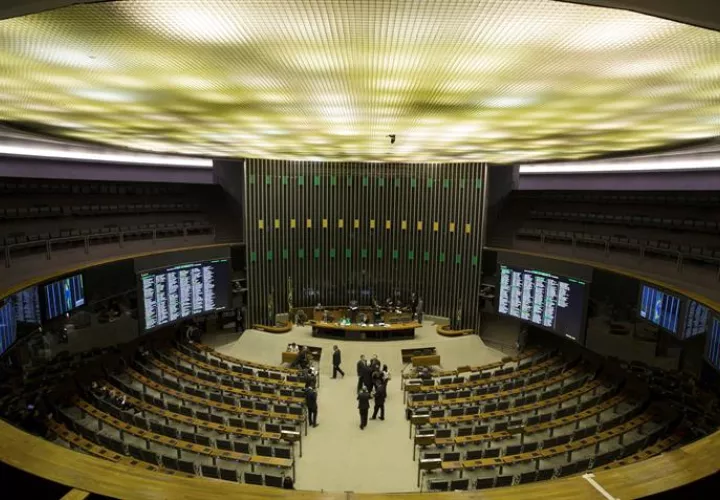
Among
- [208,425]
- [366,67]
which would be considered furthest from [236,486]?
[208,425]

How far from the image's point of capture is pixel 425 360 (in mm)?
14641

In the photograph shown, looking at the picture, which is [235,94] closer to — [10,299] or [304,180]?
[10,299]

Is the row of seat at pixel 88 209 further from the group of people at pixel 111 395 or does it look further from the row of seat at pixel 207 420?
the row of seat at pixel 207 420

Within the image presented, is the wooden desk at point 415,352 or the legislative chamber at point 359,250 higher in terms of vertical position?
the legislative chamber at point 359,250

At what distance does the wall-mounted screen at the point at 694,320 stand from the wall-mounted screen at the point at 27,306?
14.6 m

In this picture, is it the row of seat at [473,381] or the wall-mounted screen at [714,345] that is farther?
the row of seat at [473,381]

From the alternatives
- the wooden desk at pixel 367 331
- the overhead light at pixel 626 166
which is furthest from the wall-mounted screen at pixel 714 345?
the wooden desk at pixel 367 331

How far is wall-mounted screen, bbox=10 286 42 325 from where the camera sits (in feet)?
28.0

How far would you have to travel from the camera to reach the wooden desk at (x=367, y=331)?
15.7m

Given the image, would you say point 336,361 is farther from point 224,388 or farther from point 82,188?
point 82,188

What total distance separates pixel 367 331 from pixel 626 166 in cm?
1135

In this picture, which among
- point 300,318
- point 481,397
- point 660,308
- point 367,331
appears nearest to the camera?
point 660,308

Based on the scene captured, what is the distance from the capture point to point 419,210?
18594mm

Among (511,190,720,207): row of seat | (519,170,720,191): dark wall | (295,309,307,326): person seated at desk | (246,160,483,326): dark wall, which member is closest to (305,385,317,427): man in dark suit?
(295,309,307,326): person seated at desk
